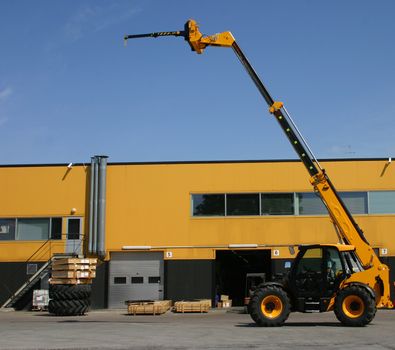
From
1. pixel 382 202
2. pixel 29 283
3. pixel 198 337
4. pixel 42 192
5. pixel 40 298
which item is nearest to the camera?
pixel 198 337

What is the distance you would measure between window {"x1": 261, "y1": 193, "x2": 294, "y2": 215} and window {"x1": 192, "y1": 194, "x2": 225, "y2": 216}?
7.10 ft

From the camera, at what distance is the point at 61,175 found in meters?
32.4

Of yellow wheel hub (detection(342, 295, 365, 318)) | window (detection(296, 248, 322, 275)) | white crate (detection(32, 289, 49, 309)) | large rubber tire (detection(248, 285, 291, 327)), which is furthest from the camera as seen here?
white crate (detection(32, 289, 49, 309))

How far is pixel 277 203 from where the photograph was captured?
3150 cm

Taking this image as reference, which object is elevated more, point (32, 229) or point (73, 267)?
point (32, 229)

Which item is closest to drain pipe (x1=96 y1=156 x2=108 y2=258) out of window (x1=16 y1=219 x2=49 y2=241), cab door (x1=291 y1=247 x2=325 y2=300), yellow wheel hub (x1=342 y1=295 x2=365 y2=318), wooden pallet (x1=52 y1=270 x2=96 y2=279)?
window (x1=16 y1=219 x2=49 y2=241)

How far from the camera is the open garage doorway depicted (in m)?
33.0

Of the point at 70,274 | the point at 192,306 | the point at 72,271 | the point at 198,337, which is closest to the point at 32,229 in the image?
the point at 72,271

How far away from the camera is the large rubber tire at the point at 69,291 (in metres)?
26.9

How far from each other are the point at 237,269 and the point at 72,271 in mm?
12240

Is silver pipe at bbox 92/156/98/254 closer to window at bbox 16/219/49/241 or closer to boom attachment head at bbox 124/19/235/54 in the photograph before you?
window at bbox 16/219/49/241

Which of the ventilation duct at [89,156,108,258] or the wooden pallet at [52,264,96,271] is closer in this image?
the wooden pallet at [52,264,96,271]

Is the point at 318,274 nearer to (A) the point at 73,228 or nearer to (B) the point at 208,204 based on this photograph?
(B) the point at 208,204

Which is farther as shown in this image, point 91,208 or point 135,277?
point 91,208
